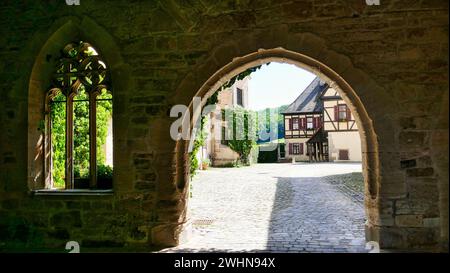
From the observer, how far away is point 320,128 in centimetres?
3375

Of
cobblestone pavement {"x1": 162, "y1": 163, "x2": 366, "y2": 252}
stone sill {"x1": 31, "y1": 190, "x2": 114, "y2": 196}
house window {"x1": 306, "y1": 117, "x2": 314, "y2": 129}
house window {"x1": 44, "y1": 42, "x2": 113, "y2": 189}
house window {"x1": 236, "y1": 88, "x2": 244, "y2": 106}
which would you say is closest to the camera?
cobblestone pavement {"x1": 162, "y1": 163, "x2": 366, "y2": 252}

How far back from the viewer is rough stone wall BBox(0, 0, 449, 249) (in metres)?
4.35

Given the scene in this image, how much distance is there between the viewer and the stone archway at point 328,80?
14.6ft

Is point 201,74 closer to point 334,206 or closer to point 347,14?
point 347,14

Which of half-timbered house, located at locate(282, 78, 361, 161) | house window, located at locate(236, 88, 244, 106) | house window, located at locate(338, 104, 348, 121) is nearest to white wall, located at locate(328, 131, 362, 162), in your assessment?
half-timbered house, located at locate(282, 78, 361, 161)

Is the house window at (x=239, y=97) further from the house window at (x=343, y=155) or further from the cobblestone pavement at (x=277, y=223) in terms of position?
the cobblestone pavement at (x=277, y=223)

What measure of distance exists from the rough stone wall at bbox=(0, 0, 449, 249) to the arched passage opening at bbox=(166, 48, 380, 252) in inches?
3.0

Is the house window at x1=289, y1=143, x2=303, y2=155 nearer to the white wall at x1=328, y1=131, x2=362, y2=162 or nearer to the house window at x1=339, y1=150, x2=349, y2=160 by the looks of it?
the white wall at x1=328, y1=131, x2=362, y2=162

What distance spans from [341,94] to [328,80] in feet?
0.87

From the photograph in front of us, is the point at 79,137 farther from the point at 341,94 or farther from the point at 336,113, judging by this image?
the point at 336,113

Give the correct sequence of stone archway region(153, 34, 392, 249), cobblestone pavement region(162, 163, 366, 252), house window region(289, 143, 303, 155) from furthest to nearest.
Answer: house window region(289, 143, 303, 155), cobblestone pavement region(162, 163, 366, 252), stone archway region(153, 34, 392, 249)

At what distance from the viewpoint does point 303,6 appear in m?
4.61
